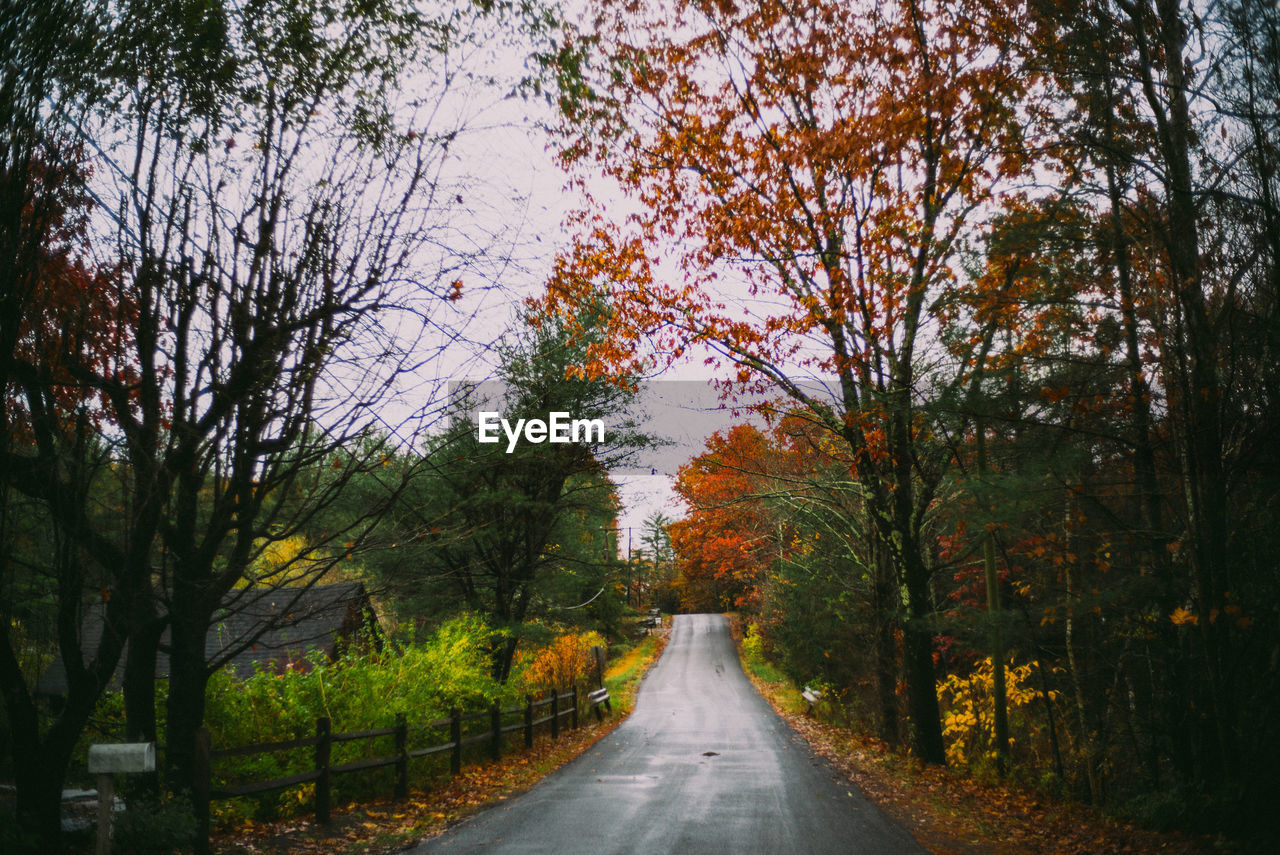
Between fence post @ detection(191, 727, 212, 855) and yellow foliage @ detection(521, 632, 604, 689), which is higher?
fence post @ detection(191, 727, 212, 855)

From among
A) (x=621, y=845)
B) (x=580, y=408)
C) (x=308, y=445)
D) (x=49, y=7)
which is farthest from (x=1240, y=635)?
(x=580, y=408)

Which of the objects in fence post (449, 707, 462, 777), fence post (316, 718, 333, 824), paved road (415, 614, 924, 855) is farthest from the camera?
fence post (449, 707, 462, 777)

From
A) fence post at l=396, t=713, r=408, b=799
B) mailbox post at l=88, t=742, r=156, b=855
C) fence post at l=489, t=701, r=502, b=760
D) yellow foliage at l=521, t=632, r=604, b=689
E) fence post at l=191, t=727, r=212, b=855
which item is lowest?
yellow foliage at l=521, t=632, r=604, b=689

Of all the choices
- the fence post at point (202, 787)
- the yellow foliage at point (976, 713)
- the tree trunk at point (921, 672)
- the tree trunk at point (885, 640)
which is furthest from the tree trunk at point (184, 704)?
the tree trunk at point (885, 640)

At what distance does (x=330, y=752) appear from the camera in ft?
28.8

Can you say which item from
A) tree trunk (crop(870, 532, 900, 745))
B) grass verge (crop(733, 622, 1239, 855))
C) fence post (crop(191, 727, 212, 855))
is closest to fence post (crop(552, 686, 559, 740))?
grass verge (crop(733, 622, 1239, 855))

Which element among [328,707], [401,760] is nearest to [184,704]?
[328,707]

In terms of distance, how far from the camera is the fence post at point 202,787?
6074 millimetres

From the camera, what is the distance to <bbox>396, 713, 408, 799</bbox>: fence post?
373 inches

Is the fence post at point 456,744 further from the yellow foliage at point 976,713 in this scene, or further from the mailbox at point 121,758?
the yellow foliage at point 976,713

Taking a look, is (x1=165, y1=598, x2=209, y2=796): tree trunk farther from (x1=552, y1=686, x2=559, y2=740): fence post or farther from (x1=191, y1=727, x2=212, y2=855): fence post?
(x1=552, y1=686, x2=559, y2=740): fence post

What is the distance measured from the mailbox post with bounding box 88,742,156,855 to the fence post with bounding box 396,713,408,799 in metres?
5.04

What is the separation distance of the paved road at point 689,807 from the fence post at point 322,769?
154 cm

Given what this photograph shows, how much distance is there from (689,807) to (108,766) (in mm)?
5797
